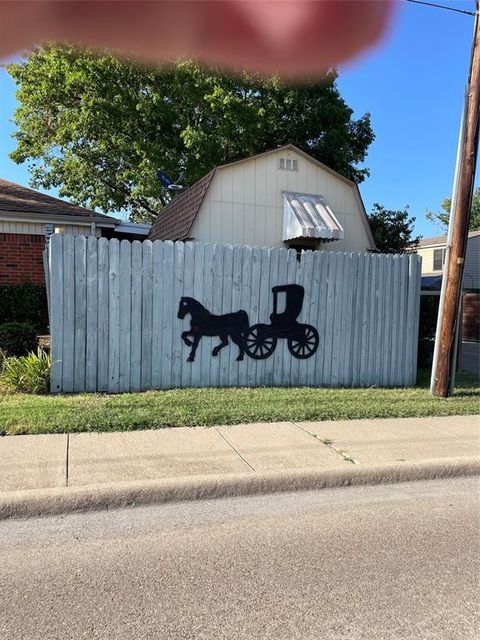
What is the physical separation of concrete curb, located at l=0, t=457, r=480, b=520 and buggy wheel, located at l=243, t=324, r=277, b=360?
3.29 meters

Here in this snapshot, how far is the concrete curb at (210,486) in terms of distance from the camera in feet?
13.1

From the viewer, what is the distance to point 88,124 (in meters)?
21.2

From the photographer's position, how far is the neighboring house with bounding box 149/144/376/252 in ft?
38.9

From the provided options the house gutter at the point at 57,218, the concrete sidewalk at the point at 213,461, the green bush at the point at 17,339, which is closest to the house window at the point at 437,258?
the house gutter at the point at 57,218

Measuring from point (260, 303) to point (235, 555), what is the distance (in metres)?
4.93

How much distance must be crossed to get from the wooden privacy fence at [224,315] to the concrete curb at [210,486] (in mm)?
3182

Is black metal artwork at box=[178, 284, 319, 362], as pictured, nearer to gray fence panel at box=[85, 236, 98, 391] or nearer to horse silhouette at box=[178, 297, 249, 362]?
horse silhouette at box=[178, 297, 249, 362]

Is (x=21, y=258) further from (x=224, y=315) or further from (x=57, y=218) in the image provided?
(x=224, y=315)

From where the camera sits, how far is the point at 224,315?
785 cm

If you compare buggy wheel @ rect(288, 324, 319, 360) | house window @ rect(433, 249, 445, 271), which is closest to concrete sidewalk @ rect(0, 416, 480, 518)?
buggy wheel @ rect(288, 324, 319, 360)

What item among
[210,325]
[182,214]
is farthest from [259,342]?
[182,214]

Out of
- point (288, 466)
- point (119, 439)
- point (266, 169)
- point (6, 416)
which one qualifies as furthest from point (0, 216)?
point (288, 466)

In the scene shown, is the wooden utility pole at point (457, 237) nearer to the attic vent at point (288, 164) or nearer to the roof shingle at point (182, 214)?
the attic vent at point (288, 164)

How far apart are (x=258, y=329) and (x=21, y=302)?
665 centimetres
